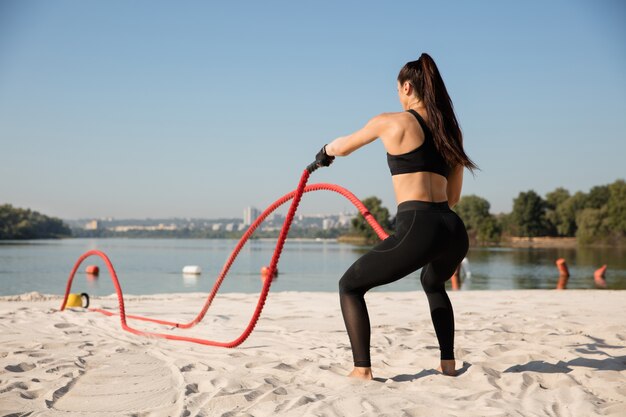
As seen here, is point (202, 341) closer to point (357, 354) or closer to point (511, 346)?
point (357, 354)

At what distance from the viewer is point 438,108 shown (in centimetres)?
375

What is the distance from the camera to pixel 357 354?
3.87m

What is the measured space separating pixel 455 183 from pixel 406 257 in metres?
0.69

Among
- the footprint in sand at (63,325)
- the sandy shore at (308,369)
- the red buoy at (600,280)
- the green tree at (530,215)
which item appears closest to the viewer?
the sandy shore at (308,369)

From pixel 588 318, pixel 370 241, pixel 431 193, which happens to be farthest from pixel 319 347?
pixel 370 241

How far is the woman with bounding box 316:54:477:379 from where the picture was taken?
11.9ft

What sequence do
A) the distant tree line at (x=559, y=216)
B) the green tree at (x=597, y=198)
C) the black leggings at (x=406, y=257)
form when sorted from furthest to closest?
the green tree at (x=597, y=198) → the distant tree line at (x=559, y=216) → the black leggings at (x=406, y=257)

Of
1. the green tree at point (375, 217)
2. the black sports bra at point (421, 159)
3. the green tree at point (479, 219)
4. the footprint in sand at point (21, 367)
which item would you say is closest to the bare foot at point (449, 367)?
the black sports bra at point (421, 159)

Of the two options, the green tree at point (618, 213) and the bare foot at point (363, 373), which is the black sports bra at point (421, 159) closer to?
the bare foot at point (363, 373)

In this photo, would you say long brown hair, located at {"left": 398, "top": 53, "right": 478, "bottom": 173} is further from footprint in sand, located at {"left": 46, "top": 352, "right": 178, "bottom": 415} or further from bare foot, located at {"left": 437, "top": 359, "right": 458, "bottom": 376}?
footprint in sand, located at {"left": 46, "top": 352, "right": 178, "bottom": 415}

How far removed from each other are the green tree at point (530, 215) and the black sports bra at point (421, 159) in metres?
93.6

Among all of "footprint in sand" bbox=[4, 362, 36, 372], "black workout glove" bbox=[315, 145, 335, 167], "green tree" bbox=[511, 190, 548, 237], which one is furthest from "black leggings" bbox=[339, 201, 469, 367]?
"green tree" bbox=[511, 190, 548, 237]

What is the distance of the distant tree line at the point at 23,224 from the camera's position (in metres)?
108

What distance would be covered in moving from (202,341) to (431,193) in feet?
9.25
